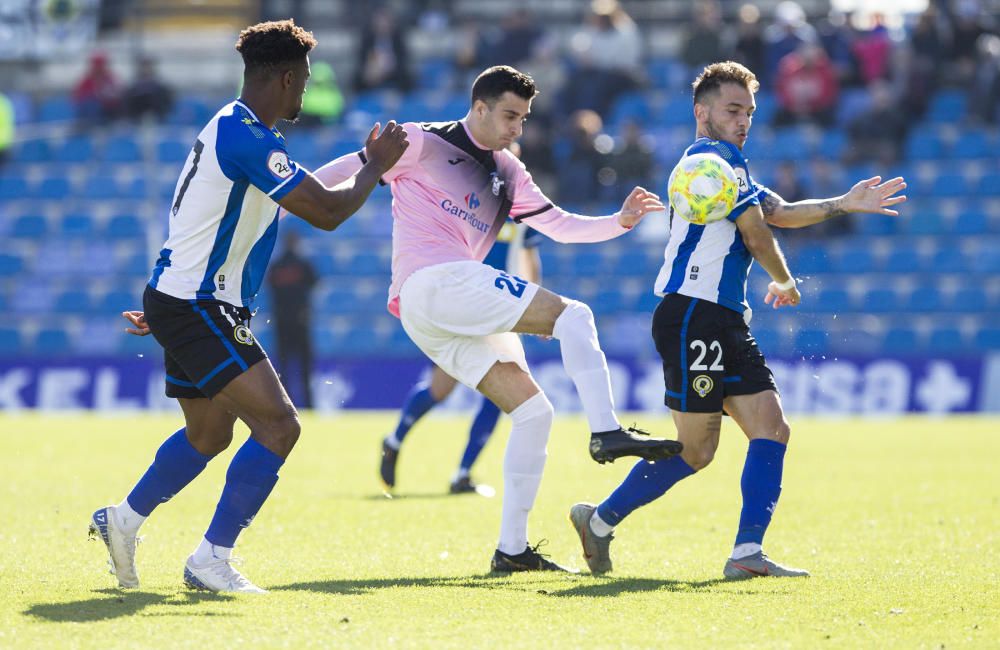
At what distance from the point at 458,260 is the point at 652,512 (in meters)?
3.57

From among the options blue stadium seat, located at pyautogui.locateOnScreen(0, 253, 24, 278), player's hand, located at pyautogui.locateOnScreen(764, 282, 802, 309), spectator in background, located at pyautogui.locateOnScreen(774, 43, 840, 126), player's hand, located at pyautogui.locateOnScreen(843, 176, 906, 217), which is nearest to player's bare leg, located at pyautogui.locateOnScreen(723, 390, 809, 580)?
player's hand, located at pyautogui.locateOnScreen(764, 282, 802, 309)

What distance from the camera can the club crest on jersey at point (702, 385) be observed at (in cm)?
740

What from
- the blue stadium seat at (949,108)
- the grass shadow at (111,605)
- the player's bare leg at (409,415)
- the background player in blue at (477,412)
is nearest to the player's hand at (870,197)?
the grass shadow at (111,605)

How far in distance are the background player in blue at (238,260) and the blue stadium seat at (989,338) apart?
1653 centimetres

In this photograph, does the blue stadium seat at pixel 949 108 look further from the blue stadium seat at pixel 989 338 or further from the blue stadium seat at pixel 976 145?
the blue stadium seat at pixel 989 338

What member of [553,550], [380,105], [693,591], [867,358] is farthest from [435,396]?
[380,105]

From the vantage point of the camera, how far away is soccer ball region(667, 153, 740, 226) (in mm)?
7258

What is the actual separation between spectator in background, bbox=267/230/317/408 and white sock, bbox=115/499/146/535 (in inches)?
521

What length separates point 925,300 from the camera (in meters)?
22.6

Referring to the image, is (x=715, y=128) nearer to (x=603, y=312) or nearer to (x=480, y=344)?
(x=480, y=344)

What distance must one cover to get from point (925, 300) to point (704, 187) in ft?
53.4

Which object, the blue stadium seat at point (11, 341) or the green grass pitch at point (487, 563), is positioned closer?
the green grass pitch at point (487, 563)

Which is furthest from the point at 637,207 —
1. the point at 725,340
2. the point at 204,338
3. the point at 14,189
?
the point at 14,189

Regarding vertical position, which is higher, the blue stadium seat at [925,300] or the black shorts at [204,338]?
the blue stadium seat at [925,300]
